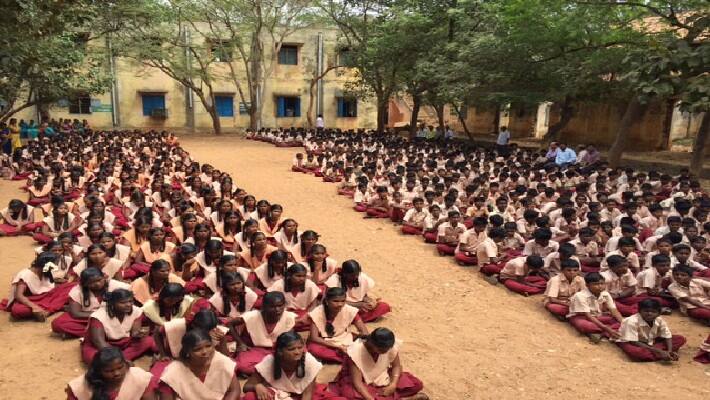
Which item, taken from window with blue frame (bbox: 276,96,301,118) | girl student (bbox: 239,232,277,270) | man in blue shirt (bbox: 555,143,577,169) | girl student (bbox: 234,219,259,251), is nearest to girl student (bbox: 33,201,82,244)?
girl student (bbox: 234,219,259,251)

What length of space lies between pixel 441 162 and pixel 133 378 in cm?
1269

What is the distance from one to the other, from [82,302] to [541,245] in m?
5.49

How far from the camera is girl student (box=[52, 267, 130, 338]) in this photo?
488 centimetres

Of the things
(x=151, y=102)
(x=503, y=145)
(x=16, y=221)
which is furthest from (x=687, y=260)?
(x=151, y=102)

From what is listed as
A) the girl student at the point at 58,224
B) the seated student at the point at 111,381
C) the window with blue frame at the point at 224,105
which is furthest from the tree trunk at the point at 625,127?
the window with blue frame at the point at 224,105

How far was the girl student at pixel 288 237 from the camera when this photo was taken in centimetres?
666

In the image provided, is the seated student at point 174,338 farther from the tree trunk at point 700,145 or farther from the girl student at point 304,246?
the tree trunk at point 700,145

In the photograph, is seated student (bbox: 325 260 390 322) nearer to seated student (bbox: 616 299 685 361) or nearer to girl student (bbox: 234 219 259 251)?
girl student (bbox: 234 219 259 251)

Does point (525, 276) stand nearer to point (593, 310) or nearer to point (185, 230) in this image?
point (593, 310)

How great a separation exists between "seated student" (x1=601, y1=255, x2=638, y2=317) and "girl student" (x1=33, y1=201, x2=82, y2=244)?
7191 millimetres

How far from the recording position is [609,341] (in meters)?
5.22

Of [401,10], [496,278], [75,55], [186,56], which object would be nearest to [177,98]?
[186,56]

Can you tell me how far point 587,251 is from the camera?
7.27 meters

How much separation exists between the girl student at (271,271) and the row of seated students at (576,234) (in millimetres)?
2932
